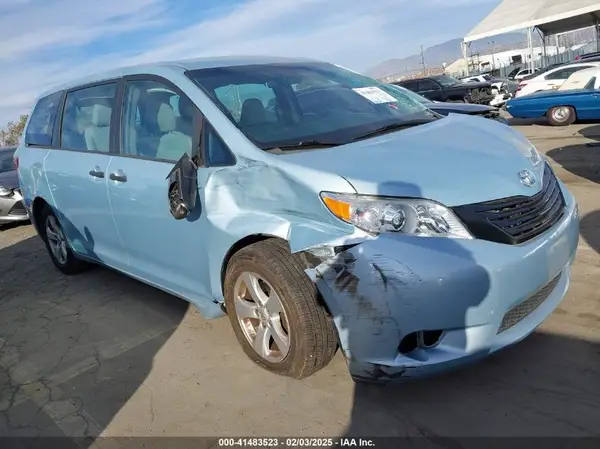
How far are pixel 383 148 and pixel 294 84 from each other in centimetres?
104

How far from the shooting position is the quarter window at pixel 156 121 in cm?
318

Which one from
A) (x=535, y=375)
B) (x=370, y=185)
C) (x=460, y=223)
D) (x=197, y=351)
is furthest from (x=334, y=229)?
(x=197, y=351)

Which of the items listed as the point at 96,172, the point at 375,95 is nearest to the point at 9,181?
the point at 96,172

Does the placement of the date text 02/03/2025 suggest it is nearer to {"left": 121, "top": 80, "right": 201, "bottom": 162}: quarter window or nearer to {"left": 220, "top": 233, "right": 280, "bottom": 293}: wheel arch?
{"left": 220, "top": 233, "right": 280, "bottom": 293}: wheel arch

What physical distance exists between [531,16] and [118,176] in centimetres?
2896

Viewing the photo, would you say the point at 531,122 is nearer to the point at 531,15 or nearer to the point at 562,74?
the point at 562,74

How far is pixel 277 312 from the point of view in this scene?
9.05 ft

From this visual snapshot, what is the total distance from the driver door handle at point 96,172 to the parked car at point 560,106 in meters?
10.9

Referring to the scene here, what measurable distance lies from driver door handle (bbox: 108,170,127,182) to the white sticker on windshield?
1632 mm

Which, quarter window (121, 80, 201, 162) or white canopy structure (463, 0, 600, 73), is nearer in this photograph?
quarter window (121, 80, 201, 162)

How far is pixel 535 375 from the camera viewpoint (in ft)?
8.74

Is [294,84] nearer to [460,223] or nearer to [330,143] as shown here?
[330,143]

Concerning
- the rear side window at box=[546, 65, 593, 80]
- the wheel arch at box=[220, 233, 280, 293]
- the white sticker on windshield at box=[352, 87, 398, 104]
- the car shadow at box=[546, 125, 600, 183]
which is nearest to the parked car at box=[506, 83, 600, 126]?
the car shadow at box=[546, 125, 600, 183]

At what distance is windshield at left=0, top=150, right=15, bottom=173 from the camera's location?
9.47 metres
